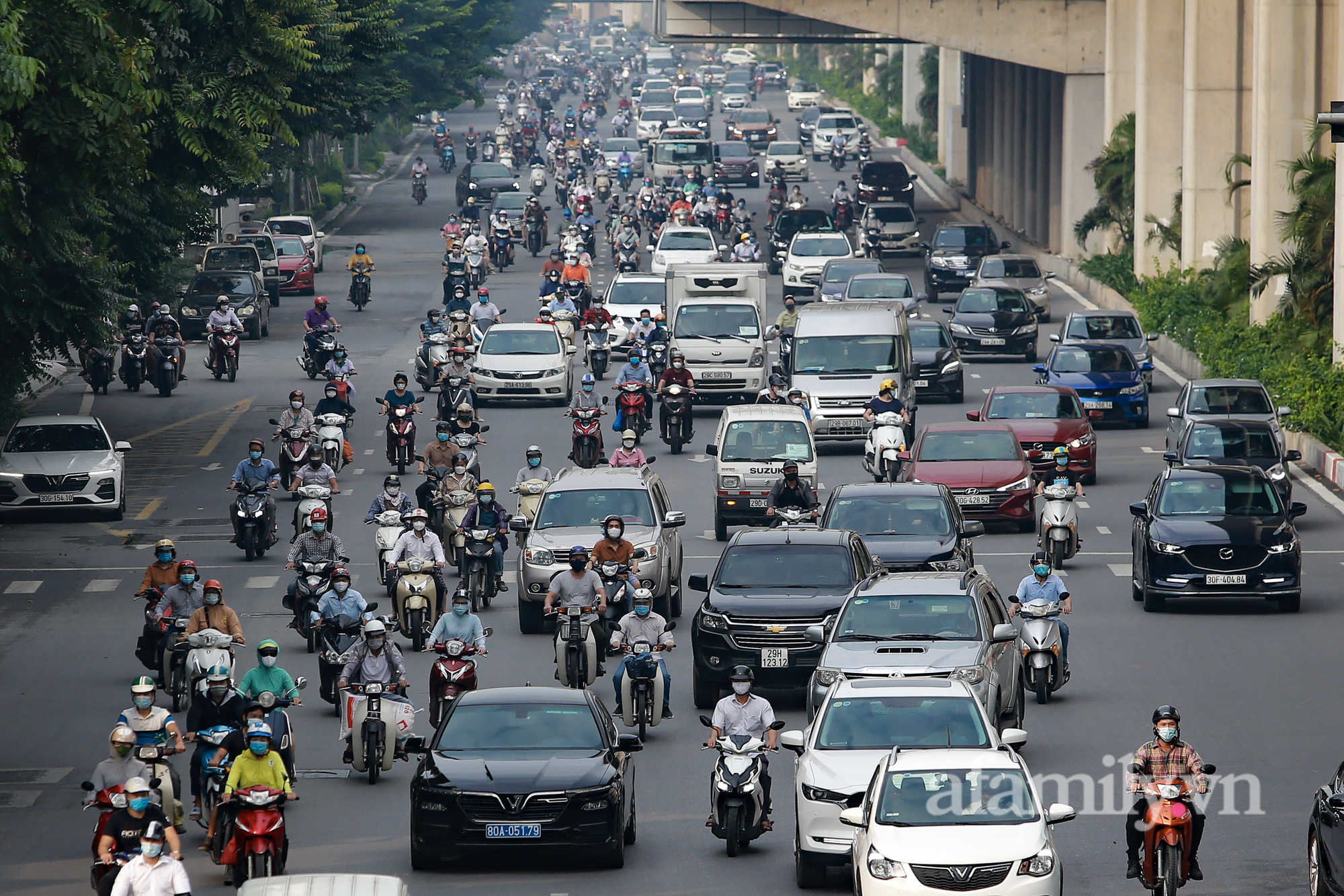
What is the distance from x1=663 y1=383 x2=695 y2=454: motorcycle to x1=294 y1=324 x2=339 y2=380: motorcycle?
10029mm

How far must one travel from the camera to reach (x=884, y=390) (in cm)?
3556

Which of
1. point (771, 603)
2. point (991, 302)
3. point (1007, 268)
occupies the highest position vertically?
point (1007, 268)

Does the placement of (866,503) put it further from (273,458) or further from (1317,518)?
(273,458)

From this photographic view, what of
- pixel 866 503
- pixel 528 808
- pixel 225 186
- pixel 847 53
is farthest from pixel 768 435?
pixel 847 53

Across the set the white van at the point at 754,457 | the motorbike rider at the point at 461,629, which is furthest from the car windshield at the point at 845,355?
the motorbike rider at the point at 461,629

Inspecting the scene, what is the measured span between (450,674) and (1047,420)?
16.7 meters

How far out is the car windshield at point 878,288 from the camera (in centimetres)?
5194

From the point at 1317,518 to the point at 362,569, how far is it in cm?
1345

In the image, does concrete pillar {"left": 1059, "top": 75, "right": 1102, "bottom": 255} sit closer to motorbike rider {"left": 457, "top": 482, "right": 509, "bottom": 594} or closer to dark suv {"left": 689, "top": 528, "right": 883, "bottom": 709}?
motorbike rider {"left": 457, "top": 482, "right": 509, "bottom": 594}

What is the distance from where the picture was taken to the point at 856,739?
17109 millimetres

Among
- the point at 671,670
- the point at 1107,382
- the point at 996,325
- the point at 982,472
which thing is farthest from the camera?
the point at 996,325

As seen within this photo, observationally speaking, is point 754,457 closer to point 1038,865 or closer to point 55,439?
point 55,439

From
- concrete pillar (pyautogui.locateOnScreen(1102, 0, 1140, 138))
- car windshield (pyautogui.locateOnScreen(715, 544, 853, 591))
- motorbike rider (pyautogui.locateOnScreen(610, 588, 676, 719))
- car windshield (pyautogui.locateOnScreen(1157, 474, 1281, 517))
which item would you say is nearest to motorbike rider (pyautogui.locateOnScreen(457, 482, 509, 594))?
car windshield (pyautogui.locateOnScreen(715, 544, 853, 591))

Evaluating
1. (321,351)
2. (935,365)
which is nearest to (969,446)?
(935,365)
